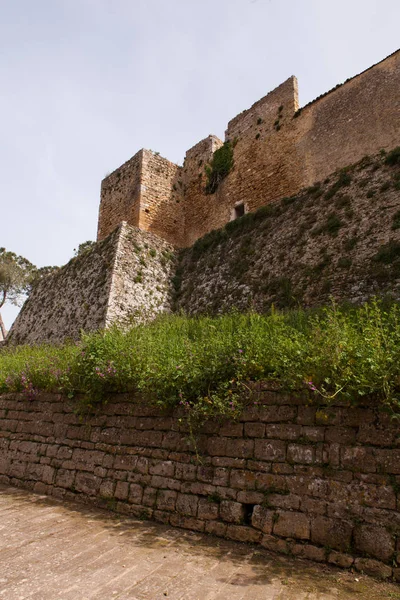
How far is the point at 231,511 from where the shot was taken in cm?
423

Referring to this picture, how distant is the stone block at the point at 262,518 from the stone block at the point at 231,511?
0.49ft

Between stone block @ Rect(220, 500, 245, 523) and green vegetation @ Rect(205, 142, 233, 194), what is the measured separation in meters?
13.4

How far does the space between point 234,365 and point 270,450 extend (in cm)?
107

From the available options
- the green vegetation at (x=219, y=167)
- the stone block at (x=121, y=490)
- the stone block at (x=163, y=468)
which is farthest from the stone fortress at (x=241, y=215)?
the stone block at (x=121, y=490)

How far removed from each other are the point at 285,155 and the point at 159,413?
1117 cm

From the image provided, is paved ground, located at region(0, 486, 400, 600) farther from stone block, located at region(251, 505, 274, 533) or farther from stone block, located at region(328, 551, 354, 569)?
stone block, located at region(251, 505, 274, 533)

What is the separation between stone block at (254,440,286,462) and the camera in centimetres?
414

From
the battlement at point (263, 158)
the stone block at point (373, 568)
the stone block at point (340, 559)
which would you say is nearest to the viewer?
the stone block at point (373, 568)

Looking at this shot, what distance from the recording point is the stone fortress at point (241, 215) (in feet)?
34.2

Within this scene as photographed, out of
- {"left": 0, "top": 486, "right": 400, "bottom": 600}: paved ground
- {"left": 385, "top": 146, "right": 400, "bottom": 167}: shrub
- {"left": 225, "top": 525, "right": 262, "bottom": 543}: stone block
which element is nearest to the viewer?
{"left": 0, "top": 486, "right": 400, "bottom": 600}: paved ground

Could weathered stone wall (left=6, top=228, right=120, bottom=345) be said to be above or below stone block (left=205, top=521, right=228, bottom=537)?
above

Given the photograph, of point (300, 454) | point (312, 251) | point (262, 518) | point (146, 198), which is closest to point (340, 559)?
point (262, 518)

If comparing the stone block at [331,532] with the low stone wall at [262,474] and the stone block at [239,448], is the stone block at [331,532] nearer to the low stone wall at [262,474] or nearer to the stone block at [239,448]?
the low stone wall at [262,474]

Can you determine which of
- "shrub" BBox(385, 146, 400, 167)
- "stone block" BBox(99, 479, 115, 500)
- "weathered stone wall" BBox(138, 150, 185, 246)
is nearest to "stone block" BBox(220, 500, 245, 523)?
"stone block" BBox(99, 479, 115, 500)
